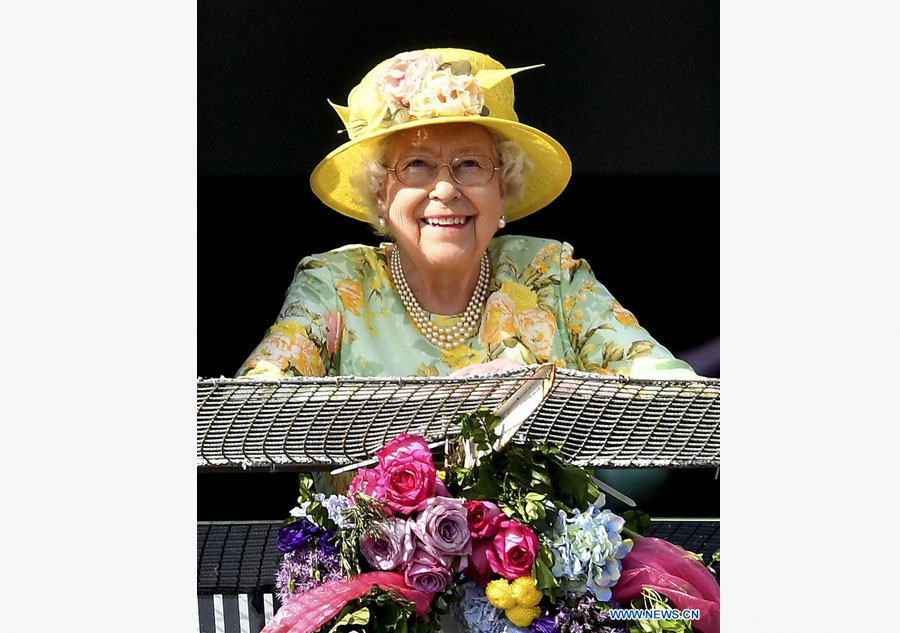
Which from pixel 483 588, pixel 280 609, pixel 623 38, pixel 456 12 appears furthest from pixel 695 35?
pixel 280 609

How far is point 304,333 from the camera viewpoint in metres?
3.19

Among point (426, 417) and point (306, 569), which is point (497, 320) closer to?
point (426, 417)

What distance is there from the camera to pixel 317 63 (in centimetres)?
328

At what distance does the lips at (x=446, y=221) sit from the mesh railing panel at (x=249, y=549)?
820 mm

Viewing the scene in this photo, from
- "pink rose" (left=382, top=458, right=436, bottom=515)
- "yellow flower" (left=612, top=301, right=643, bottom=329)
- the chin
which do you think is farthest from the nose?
"pink rose" (left=382, top=458, right=436, bottom=515)

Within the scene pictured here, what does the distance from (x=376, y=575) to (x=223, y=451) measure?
43 centimetres

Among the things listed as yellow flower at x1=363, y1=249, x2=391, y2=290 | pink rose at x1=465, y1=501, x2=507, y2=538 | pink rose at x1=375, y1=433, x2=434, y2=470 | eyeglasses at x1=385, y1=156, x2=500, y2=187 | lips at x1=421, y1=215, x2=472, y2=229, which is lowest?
pink rose at x1=465, y1=501, x2=507, y2=538

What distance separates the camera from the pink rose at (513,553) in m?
2.67

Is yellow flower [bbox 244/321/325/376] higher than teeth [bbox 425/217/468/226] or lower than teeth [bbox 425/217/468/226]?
lower

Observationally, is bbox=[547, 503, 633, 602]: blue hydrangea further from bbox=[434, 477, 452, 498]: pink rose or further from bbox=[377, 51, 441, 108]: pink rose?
bbox=[377, 51, 441, 108]: pink rose

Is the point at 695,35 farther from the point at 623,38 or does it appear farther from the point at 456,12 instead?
the point at 456,12

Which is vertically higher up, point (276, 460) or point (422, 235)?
point (422, 235)

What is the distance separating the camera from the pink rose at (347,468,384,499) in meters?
2.71

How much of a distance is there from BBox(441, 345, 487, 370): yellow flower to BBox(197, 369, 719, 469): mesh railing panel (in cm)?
42
